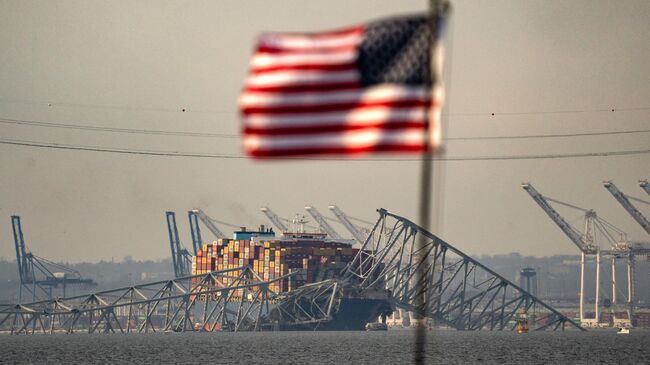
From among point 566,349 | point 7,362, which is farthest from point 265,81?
point 566,349

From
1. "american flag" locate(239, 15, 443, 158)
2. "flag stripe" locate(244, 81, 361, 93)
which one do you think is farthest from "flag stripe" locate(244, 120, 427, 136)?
"flag stripe" locate(244, 81, 361, 93)

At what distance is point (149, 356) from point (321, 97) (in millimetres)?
115796

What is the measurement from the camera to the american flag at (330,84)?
71.8 feet

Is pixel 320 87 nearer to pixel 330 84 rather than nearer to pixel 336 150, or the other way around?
pixel 330 84

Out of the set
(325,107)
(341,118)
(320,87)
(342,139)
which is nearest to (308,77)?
(320,87)

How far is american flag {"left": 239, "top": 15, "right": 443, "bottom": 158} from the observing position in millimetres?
21875

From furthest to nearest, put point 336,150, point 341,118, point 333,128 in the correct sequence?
point 333,128, point 341,118, point 336,150

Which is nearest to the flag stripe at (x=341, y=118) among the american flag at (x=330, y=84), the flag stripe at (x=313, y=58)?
the american flag at (x=330, y=84)

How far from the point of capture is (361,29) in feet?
72.6

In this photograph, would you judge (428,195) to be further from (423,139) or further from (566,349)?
(566,349)

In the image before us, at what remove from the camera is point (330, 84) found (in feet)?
72.8

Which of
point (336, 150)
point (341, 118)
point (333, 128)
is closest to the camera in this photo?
point (336, 150)

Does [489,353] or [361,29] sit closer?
[361,29]

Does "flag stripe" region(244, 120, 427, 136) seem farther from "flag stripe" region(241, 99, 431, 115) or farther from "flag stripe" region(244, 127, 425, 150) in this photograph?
"flag stripe" region(241, 99, 431, 115)
